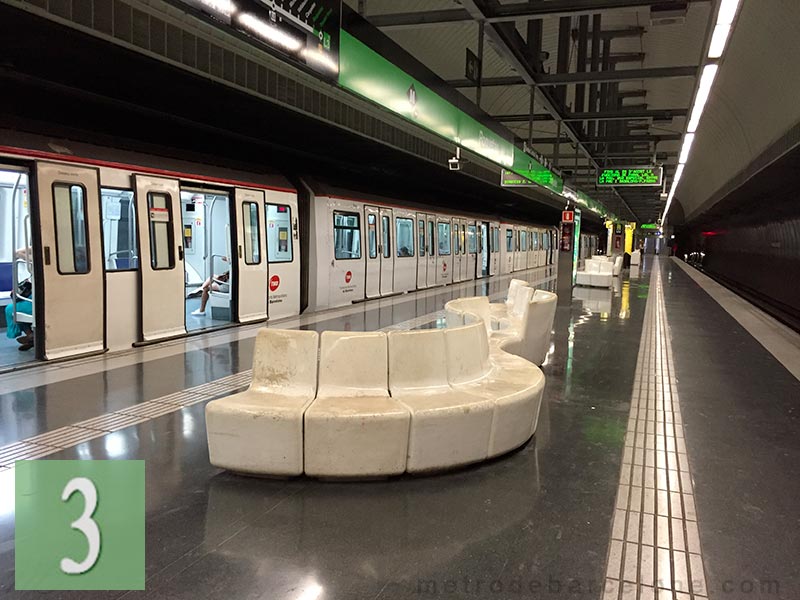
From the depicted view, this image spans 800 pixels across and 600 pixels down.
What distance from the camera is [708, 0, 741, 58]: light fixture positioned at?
14.8ft

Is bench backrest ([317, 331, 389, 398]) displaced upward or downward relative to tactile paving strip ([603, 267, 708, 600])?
upward

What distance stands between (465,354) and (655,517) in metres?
1.48

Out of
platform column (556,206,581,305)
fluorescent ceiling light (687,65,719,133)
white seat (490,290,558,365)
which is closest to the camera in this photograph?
white seat (490,290,558,365)

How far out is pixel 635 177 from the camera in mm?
14453

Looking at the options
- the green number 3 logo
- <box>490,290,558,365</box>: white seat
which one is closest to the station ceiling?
<box>490,290,558,365</box>: white seat

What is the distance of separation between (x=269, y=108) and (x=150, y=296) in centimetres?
264

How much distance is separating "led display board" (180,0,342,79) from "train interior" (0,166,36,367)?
11.1 ft

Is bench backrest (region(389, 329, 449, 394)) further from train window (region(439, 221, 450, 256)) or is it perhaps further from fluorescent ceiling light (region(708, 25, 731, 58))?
train window (region(439, 221, 450, 256))

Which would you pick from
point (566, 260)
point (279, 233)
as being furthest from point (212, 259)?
point (566, 260)

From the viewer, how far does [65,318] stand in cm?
597

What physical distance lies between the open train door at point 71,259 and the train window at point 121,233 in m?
0.23

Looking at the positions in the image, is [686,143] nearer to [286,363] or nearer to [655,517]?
[655,517]

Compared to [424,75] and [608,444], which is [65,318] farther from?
[608,444]

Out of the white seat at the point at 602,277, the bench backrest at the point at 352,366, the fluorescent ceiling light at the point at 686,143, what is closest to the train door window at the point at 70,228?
the bench backrest at the point at 352,366
